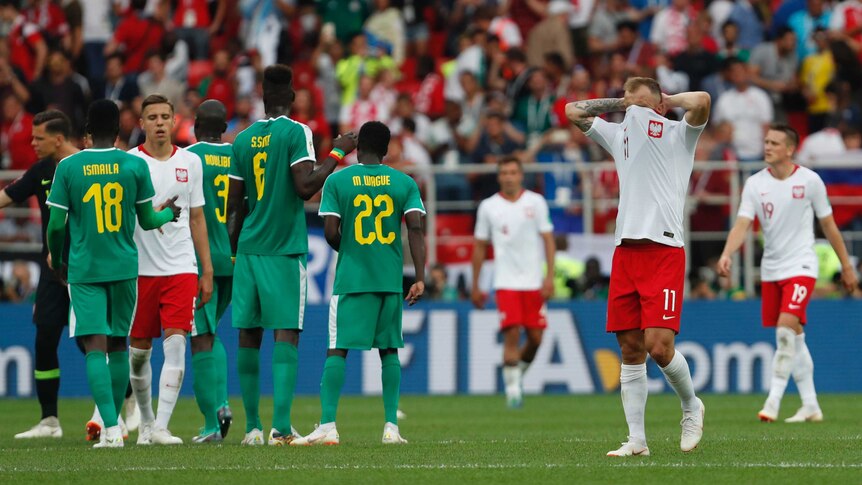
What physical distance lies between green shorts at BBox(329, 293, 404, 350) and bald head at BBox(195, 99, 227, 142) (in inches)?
78.1

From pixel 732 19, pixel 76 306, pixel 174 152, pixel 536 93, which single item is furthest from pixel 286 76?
pixel 732 19

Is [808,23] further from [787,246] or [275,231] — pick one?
[275,231]

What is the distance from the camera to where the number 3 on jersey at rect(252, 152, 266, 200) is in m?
11.3

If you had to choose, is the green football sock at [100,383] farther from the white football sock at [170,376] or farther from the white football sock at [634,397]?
the white football sock at [634,397]

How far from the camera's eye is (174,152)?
11.9 metres

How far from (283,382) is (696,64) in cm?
1395

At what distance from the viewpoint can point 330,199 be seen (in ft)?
37.1

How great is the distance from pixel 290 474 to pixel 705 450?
3.08 metres

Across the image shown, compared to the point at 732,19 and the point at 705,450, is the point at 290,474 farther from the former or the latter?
the point at 732,19

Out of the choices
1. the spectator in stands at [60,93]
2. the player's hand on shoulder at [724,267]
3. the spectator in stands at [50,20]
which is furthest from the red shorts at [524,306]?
the spectator in stands at [50,20]

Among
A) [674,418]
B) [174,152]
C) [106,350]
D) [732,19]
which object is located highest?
[732,19]

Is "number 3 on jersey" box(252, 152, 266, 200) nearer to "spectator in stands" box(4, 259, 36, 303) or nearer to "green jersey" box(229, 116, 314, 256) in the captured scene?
"green jersey" box(229, 116, 314, 256)

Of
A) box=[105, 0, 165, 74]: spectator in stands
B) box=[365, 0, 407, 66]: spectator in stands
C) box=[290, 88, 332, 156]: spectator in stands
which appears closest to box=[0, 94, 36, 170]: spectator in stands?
box=[105, 0, 165, 74]: spectator in stands

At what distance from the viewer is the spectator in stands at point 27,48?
25.8 m
